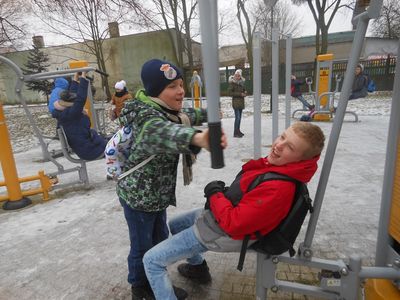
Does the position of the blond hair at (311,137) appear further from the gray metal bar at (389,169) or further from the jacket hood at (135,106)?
the jacket hood at (135,106)

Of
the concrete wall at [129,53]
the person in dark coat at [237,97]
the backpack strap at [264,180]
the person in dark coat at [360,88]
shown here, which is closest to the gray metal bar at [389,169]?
the backpack strap at [264,180]

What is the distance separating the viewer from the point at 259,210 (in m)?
1.39

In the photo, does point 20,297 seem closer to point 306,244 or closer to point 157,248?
point 157,248

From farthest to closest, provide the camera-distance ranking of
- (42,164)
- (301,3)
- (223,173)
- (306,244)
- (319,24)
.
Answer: (319,24), (301,3), (42,164), (223,173), (306,244)

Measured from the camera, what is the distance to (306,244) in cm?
167

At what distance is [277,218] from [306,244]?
1.17ft

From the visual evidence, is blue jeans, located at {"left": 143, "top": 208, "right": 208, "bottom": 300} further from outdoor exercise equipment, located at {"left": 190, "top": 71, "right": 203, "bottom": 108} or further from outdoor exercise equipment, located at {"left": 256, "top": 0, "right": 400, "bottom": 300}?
outdoor exercise equipment, located at {"left": 190, "top": 71, "right": 203, "bottom": 108}

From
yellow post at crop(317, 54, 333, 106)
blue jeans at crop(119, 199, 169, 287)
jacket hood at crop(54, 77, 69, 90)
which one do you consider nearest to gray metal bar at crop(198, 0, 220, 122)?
blue jeans at crop(119, 199, 169, 287)

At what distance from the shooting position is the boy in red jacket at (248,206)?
1.41 meters

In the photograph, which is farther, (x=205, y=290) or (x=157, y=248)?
(x=205, y=290)

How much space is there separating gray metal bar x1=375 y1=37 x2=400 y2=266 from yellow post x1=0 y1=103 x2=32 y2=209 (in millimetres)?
3761

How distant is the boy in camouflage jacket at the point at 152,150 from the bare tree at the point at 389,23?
24408mm

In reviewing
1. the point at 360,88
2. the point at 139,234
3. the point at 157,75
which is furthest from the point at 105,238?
the point at 360,88

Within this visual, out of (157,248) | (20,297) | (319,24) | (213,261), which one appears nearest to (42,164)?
(20,297)
